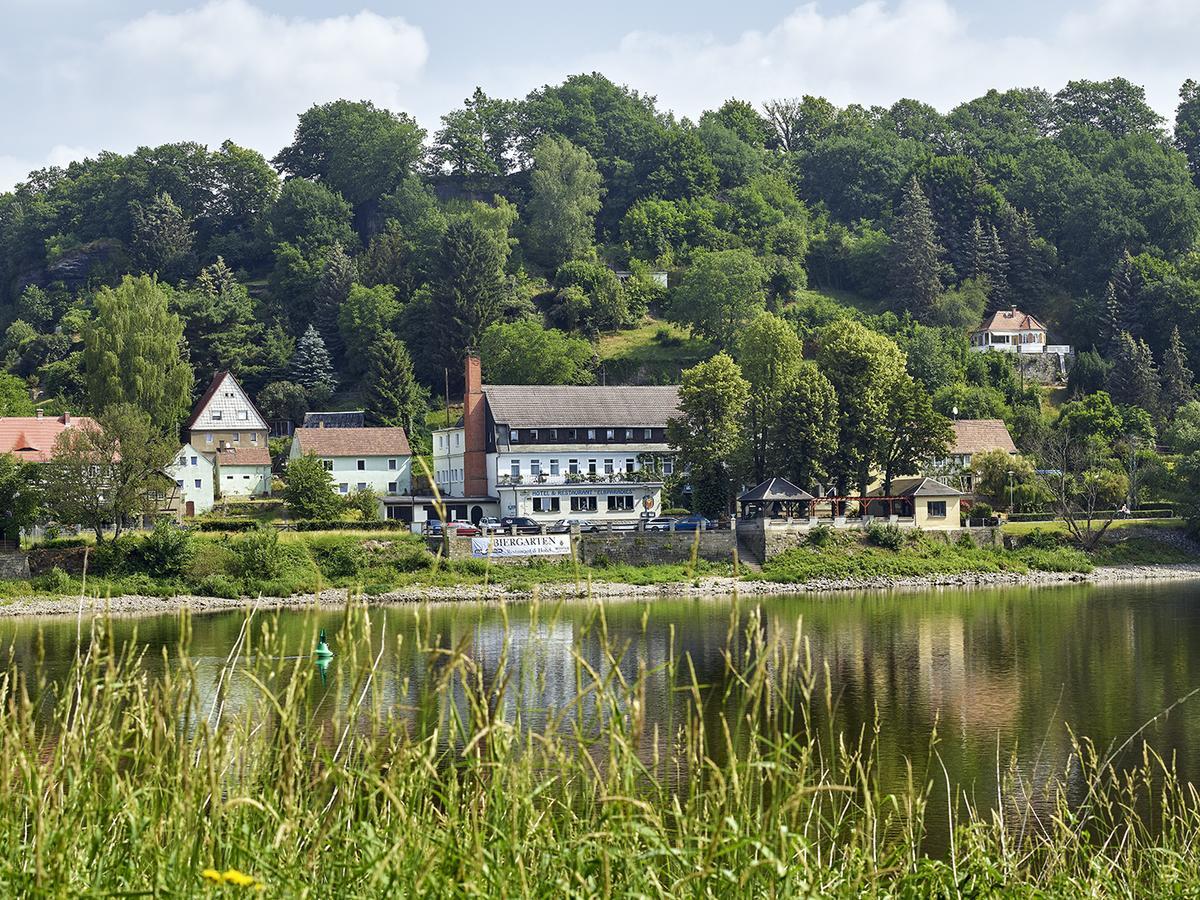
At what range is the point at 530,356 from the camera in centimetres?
8088

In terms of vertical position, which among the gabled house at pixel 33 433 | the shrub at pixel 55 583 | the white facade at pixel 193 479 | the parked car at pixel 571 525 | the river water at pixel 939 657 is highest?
the gabled house at pixel 33 433

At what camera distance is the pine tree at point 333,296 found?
93625mm

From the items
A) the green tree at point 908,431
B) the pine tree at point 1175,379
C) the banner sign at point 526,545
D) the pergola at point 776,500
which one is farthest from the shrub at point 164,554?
the pine tree at point 1175,379

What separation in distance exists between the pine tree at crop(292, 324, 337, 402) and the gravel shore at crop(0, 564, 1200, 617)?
35.1 meters

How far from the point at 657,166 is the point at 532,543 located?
68.0 metres

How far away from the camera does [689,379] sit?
61.8 meters

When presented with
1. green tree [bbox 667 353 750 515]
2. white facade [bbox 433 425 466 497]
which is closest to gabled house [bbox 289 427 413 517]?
white facade [bbox 433 425 466 497]

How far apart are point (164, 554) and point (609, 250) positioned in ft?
203

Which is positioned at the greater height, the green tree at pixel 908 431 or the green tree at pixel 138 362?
the green tree at pixel 138 362

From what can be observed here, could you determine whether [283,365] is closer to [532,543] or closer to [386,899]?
[532,543]

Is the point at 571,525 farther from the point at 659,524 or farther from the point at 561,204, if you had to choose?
the point at 561,204

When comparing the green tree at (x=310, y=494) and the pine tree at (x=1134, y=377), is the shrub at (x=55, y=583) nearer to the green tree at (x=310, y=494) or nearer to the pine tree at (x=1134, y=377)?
the green tree at (x=310, y=494)

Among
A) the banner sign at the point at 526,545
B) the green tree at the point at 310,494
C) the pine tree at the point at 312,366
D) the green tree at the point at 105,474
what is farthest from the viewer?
the pine tree at the point at 312,366

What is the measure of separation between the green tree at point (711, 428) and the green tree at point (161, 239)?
5986cm
